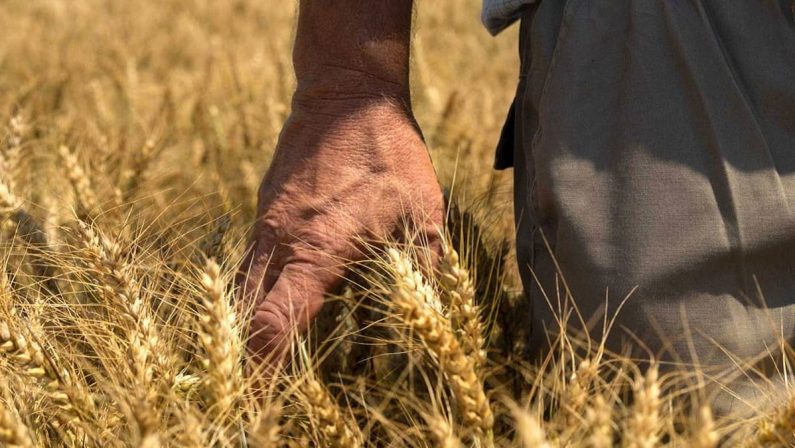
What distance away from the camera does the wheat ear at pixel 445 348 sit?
975mm

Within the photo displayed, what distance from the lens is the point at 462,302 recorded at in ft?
3.59

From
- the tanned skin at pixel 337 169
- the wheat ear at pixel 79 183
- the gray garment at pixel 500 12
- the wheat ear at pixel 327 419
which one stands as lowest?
the wheat ear at pixel 327 419

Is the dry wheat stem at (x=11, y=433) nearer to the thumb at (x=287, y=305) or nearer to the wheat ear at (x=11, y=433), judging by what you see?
the wheat ear at (x=11, y=433)

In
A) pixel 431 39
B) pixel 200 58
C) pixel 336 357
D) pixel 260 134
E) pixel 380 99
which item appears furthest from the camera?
pixel 431 39

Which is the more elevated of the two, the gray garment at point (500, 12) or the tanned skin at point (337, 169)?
the gray garment at point (500, 12)

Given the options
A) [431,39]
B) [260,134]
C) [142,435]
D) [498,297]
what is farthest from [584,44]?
[431,39]

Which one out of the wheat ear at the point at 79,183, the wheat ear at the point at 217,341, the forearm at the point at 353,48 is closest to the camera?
the wheat ear at the point at 217,341

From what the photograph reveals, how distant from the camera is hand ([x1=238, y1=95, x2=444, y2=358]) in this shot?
3.93ft

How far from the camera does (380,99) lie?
1236 millimetres

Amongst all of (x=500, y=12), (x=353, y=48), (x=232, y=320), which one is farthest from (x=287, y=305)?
(x=500, y=12)

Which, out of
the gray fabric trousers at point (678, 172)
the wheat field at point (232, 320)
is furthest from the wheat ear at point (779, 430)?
the gray fabric trousers at point (678, 172)

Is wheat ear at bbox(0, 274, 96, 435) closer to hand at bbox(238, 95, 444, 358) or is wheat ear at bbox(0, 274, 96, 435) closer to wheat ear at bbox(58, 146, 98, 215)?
hand at bbox(238, 95, 444, 358)

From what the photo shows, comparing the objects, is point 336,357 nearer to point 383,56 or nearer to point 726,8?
point 383,56

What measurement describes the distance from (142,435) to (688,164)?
720 mm
